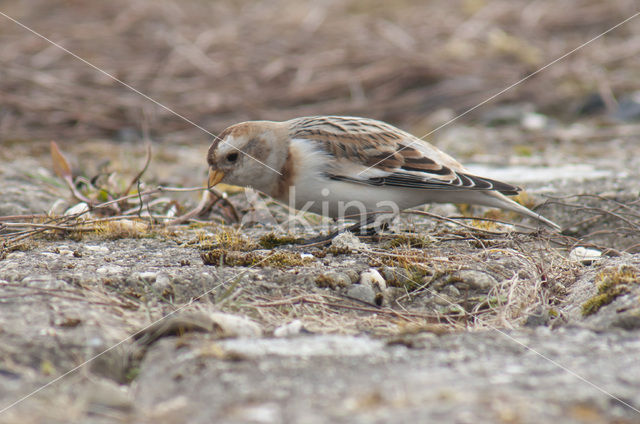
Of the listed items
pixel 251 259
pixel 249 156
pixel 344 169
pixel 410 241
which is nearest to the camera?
pixel 251 259

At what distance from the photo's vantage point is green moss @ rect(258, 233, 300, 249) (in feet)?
10.9

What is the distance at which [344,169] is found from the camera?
3549 mm

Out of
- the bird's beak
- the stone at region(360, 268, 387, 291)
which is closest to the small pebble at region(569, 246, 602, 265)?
the stone at region(360, 268, 387, 291)

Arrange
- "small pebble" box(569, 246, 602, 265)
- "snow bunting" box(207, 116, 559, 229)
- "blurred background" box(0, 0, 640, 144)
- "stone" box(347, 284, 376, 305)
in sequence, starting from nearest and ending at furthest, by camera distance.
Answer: "stone" box(347, 284, 376, 305) → "small pebble" box(569, 246, 602, 265) → "snow bunting" box(207, 116, 559, 229) → "blurred background" box(0, 0, 640, 144)

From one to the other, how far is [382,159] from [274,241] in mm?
760

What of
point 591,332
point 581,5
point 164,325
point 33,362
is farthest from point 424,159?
point 581,5

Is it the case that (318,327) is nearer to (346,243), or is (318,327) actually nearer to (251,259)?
(251,259)

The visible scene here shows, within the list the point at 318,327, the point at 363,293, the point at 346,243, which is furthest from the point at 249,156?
the point at 318,327

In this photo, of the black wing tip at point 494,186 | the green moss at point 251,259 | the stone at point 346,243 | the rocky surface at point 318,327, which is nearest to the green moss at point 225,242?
the rocky surface at point 318,327

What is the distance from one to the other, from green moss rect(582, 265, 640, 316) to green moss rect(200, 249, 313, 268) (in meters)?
1.20

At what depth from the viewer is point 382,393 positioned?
63.5 inches

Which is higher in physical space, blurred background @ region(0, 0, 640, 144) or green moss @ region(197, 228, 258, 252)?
blurred background @ region(0, 0, 640, 144)

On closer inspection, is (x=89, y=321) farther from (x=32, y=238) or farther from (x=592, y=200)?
(x=592, y=200)

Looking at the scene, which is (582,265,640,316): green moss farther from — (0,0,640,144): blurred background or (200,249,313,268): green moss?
(0,0,640,144): blurred background
